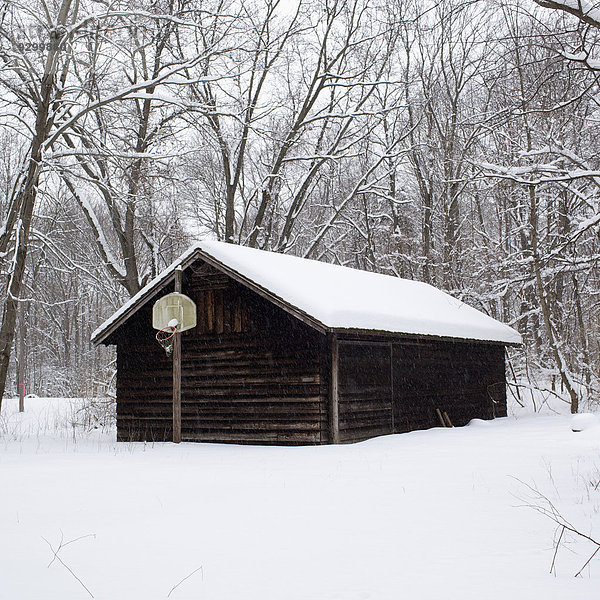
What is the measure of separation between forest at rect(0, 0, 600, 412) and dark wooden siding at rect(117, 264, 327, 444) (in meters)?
2.96

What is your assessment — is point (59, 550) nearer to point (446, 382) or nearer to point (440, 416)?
point (440, 416)

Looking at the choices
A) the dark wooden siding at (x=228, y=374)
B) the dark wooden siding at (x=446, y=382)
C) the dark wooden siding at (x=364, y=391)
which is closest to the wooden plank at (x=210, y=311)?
the dark wooden siding at (x=228, y=374)

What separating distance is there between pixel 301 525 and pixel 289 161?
808 inches

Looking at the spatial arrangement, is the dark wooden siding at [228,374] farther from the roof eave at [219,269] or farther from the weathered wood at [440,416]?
the weathered wood at [440,416]

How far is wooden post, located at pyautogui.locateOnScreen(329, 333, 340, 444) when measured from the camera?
15.0m

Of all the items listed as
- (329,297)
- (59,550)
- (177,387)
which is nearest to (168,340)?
(177,387)

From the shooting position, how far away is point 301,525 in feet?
24.3

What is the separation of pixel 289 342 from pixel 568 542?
9.33m

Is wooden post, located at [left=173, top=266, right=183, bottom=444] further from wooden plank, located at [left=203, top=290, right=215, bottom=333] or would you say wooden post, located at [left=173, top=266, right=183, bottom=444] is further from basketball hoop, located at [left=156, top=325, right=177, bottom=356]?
wooden plank, located at [left=203, top=290, right=215, bottom=333]

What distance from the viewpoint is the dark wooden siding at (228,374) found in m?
15.2

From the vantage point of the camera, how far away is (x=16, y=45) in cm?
1577

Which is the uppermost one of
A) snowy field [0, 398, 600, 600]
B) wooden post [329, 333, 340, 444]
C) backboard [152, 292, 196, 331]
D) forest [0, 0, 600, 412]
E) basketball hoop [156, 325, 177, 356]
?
forest [0, 0, 600, 412]

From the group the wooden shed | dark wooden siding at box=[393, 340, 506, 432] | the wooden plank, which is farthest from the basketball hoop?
dark wooden siding at box=[393, 340, 506, 432]

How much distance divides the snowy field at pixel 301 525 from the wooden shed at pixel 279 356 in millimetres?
2123
